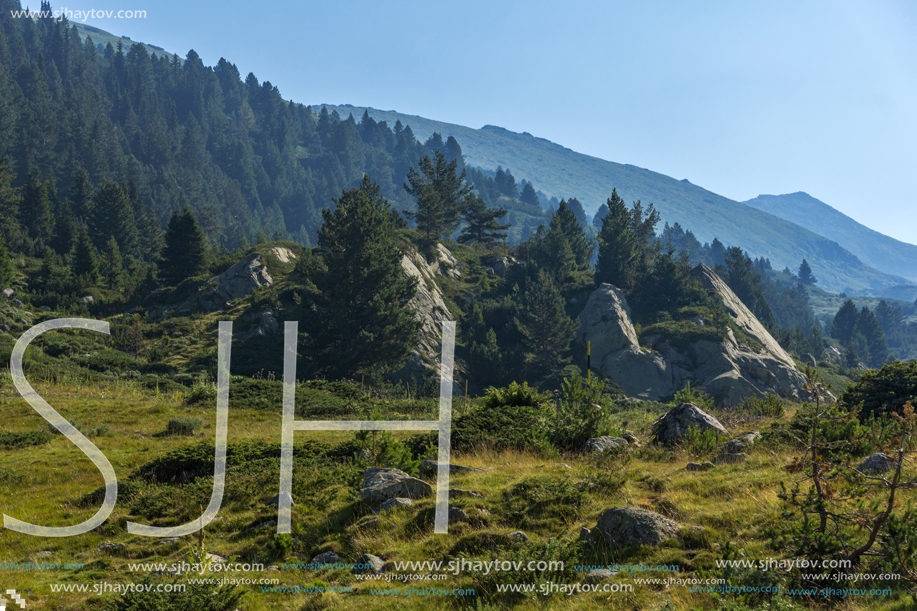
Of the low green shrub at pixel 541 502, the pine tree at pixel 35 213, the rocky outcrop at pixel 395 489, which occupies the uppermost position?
the pine tree at pixel 35 213

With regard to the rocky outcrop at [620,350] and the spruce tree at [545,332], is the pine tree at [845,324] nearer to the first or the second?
the rocky outcrop at [620,350]

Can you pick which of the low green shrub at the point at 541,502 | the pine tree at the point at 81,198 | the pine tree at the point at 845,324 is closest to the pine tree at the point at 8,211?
the pine tree at the point at 81,198

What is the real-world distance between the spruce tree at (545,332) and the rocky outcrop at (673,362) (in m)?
4.68

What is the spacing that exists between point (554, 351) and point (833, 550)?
1825 inches

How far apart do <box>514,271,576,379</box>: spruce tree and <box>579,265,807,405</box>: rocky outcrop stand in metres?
4.68

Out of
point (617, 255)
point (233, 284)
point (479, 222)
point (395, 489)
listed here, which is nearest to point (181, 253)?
point (233, 284)

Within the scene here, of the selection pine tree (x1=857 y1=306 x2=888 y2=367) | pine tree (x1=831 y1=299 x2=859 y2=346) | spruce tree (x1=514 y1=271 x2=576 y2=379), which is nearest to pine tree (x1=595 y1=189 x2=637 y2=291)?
spruce tree (x1=514 y1=271 x2=576 y2=379)

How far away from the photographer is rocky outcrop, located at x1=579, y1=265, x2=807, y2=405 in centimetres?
5103

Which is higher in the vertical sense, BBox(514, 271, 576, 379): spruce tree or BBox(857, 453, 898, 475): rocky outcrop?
BBox(857, 453, 898, 475): rocky outcrop

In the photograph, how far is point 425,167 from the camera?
7888cm

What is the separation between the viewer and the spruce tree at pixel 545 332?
51.2m

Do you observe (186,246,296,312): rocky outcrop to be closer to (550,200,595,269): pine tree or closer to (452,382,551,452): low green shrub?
(452,382,551,452): low green shrub

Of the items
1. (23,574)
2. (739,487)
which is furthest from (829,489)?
(23,574)

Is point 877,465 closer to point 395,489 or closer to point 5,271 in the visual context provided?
point 395,489
